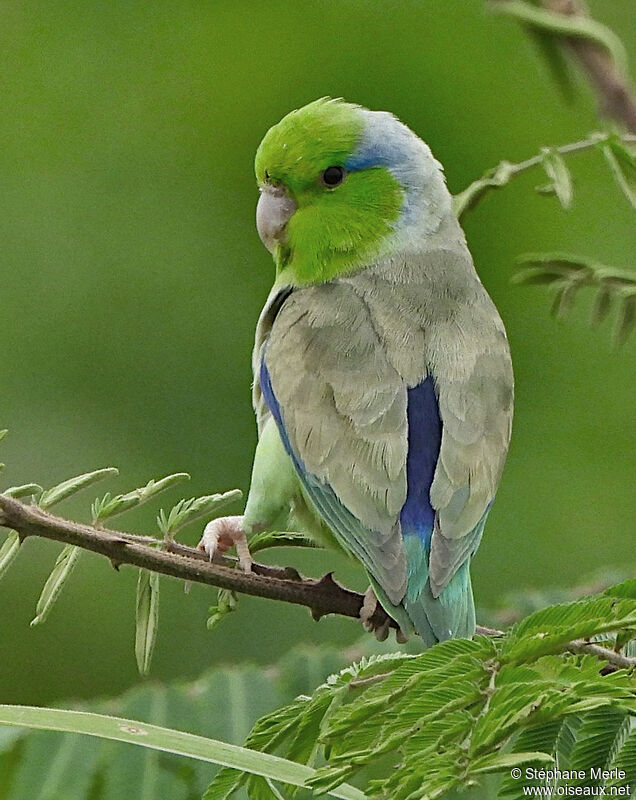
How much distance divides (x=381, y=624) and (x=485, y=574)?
1930 mm

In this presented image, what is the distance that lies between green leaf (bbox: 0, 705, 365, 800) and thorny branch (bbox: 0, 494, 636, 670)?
0.72ft

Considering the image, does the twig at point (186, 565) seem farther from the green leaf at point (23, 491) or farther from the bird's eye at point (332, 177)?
the bird's eye at point (332, 177)

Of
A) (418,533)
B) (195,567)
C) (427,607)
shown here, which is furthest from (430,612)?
(195,567)

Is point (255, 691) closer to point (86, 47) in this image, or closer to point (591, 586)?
point (591, 586)

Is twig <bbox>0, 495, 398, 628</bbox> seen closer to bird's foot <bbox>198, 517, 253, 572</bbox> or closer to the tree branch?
bird's foot <bbox>198, 517, 253, 572</bbox>

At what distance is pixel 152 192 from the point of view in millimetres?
4695

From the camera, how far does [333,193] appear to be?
9.33ft

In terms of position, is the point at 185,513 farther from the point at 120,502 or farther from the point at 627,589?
the point at 627,589

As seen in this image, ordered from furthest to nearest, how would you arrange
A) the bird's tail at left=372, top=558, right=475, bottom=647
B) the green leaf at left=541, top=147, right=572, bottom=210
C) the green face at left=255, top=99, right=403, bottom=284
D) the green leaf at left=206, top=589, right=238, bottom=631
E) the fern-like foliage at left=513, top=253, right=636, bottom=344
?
the green face at left=255, top=99, right=403, bottom=284, the fern-like foliage at left=513, top=253, right=636, bottom=344, the green leaf at left=541, top=147, right=572, bottom=210, the bird's tail at left=372, top=558, right=475, bottom=647, the green leaf at left=206, top=589, right=238, bottom=631

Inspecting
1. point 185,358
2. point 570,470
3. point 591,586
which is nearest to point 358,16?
point 185,358

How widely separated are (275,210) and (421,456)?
85 cm

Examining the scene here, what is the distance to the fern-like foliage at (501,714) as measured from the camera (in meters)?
1.29

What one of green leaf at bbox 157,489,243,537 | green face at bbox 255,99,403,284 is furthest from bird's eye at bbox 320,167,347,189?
green leaf at bbox 157,489,243,537

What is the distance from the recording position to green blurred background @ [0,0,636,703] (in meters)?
4.04
